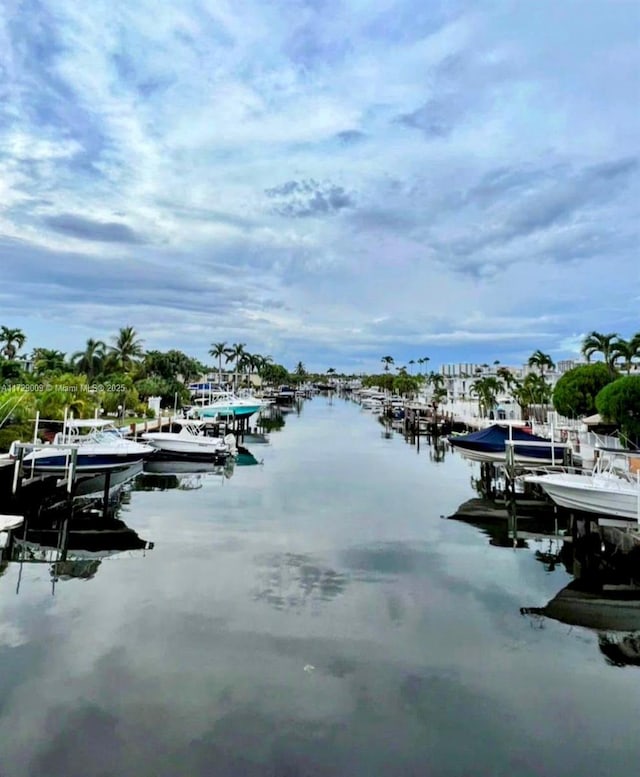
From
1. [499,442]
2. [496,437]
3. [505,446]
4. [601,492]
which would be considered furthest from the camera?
[496,437]

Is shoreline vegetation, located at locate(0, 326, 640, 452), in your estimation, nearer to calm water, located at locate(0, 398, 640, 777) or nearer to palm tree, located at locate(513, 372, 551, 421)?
palm tree, located at locate(513, 372, 551, 421)

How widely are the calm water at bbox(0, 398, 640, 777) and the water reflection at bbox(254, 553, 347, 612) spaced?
0.08 metres

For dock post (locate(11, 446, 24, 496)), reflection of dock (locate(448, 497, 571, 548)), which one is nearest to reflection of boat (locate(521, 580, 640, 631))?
reflection of dock (locate(448, 497, 571, 548))

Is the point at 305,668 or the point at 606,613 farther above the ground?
the point at 606,613

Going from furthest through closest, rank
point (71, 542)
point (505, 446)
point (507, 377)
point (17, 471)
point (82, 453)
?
point (507, 377) → point (505, 446) → point (82, 453) → point (17, 471) → point (71, 542)

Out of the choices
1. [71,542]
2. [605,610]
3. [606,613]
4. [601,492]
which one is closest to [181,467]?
[71,542]

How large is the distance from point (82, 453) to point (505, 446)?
23.0m

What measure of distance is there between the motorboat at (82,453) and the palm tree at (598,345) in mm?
37717

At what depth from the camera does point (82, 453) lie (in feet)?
75.9

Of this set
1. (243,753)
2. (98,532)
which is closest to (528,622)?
(243,753)

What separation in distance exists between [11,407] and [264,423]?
43.7 meters

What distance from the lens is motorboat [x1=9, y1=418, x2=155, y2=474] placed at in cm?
2184

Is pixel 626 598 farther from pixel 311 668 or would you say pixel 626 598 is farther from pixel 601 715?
pixel 311 668

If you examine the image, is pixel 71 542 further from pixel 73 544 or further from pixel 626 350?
pixel 626 350
